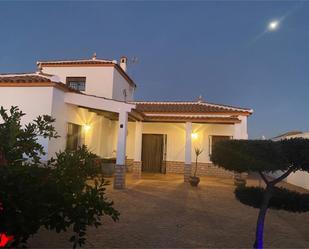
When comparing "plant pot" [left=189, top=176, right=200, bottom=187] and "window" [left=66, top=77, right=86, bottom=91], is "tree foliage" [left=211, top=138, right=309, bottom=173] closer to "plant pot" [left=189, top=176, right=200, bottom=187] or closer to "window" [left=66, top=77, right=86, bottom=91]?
"plant pot" [left=189, top=176, right=200, bottom=187]

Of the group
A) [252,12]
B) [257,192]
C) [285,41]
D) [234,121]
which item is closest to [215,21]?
[252,12]

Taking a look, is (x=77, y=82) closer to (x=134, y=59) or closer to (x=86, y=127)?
(x=86, y=127)

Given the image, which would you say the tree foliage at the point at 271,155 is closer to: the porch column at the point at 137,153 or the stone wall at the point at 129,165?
the porch column at the point at 137,153

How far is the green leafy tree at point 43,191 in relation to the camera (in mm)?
3182

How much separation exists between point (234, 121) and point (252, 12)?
611 cm

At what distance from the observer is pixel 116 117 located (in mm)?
15922

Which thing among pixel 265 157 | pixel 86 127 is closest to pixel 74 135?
pixel 86 127

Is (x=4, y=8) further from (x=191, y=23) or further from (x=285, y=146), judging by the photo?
(x=285, y=146)

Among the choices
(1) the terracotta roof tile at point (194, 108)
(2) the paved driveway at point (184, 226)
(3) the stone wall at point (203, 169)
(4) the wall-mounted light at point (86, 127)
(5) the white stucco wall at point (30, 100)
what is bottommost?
(2) the paved driveway at point (184, 226)

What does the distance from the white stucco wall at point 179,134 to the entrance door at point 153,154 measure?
1.45 feet

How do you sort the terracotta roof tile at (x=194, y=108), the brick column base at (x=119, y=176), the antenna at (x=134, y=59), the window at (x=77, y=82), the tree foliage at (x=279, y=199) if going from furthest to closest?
the antenna at (x=134, y=59)
the window at (x=77, y=82)
the terracotta roof tile at (x=194, y=108)
the brick column base at (x=119, y=176)
the tree foliage at (x=279, y=199)

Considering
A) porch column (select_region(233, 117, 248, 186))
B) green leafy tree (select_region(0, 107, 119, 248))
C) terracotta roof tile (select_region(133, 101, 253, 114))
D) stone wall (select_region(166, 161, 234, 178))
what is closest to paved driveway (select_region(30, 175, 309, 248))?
green leafy tree (select_region(0, 107, 119, 248))

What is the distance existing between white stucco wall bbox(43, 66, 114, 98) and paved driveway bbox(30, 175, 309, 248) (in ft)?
23.8

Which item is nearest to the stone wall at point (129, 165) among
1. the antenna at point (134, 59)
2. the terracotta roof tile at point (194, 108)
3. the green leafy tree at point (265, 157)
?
the terracotta roof tile at point (194, 108)
